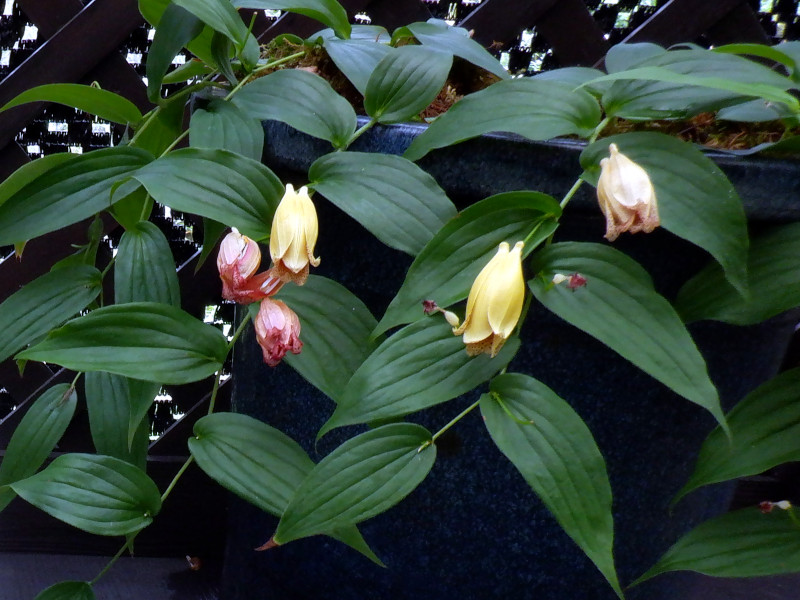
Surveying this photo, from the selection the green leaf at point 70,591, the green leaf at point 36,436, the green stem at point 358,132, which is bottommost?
the green leaf at point 70,591

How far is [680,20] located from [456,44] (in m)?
0.52

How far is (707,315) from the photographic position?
42cm

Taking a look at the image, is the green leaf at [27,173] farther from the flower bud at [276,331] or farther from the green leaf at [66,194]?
the flower bud at [276,331]

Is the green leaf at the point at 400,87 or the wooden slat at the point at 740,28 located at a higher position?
the green leaf at the point at 400,87

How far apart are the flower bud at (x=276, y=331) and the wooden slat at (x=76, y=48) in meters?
0.55

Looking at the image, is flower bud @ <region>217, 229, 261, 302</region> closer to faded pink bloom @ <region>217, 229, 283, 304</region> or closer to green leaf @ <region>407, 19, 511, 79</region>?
faded pink bloom @ <region>217, 229, 283, 304</region>

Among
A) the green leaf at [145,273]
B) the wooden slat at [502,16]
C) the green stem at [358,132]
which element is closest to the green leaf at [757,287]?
the green stem at [358,132]

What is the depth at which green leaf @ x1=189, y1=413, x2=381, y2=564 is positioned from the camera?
0.45 m

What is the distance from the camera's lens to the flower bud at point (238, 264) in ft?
1.35

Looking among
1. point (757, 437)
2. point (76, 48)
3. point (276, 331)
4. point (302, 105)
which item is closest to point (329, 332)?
point (276, 331)

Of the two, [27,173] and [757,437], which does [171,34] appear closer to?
[27,173]

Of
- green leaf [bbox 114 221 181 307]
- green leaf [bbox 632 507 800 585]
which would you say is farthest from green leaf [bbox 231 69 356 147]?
green leaf [bbox 632 507 800 585]

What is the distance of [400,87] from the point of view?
0.47m

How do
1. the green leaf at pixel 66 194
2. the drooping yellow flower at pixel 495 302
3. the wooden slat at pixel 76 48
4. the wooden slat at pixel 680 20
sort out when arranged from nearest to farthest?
1. the drooping yellow flower at pixel 495 302
2. the green leaf at pixel 66 194
3. the wooden slat at pixel 76 48
4. the wooden slat at pixel 680 20
